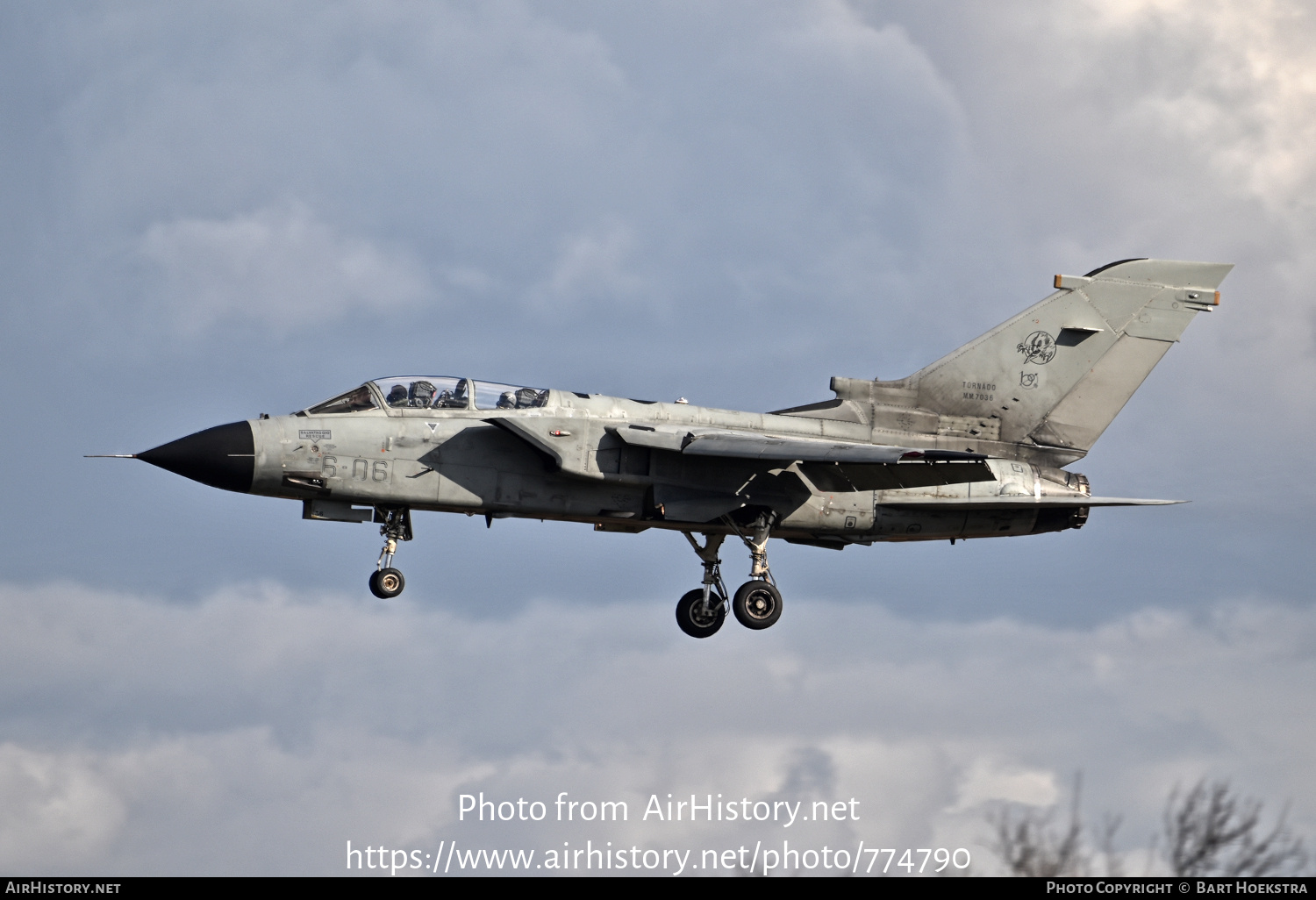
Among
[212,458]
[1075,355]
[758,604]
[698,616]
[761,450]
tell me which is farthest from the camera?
[1075,355]

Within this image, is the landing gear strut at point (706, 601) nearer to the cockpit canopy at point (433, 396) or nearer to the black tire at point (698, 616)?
the black tire at point (698, 616)

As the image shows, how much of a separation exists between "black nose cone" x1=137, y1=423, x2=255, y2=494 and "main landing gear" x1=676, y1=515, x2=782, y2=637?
314 inches

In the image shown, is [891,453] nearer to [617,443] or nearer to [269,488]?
[617,443]

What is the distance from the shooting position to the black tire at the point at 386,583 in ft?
87.1

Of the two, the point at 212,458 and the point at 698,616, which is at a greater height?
the point at 212,458

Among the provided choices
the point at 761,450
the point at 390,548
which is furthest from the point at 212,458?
the point at 761,450

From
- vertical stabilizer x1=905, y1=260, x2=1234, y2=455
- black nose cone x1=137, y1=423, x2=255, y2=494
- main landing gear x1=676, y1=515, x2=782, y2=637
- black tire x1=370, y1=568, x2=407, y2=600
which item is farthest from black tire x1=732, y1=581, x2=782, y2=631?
black nose cone x1=137, y1=423, x2=255, y2=494

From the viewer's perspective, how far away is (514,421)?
26625 millimetres

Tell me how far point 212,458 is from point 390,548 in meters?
3.26

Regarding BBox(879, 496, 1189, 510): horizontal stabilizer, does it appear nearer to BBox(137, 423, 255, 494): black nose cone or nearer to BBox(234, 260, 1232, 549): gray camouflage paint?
BBox(234, 260, 1232, 549): gray camouflage paint

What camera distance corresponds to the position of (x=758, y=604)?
93.2 feet

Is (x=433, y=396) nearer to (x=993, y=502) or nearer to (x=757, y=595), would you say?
(x=757, y=595)

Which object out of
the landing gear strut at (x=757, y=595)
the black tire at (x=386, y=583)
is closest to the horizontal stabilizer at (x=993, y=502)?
the landing gear strut at (x=757, y=595)

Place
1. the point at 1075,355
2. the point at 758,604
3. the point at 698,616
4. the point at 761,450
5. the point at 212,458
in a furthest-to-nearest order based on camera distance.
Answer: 1. the point at 1075,355
2. the point at 698,616
3. the point at 758,604
4. the point at 761,450
5. the point at 212,458
